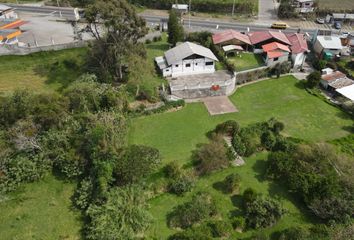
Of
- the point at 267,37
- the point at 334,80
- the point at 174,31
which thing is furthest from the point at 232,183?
the point at 267,37

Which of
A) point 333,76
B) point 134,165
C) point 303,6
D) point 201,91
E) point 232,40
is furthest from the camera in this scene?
point 303,6

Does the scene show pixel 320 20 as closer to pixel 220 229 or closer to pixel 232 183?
pixel 232 183

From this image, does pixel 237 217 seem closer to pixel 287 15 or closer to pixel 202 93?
pixel 202 93

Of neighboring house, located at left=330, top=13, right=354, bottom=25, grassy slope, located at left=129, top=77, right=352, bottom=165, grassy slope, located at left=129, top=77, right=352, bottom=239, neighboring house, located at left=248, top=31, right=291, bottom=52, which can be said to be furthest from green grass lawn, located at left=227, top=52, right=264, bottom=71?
neighboring house, located at left=330, top=13, right=354, bottom=25

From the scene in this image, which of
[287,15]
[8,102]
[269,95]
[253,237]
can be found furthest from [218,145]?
[287,15]

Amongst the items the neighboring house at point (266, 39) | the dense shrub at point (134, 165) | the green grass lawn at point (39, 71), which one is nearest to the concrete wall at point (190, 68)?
the neighboring house at point (266, 39)
